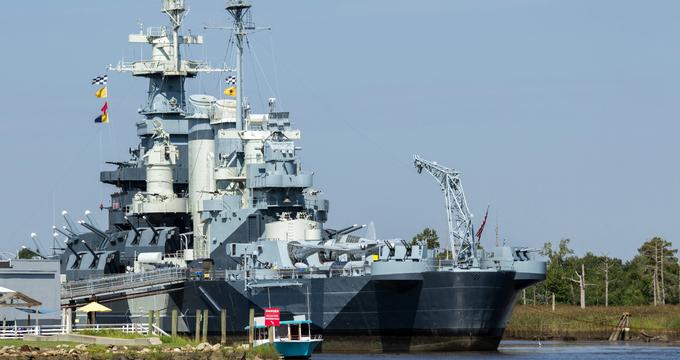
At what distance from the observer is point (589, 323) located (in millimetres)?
96812

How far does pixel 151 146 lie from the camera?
9856cm

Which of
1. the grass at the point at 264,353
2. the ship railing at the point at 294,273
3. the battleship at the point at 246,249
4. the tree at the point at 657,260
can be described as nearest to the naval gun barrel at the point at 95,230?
the battleship at the point at 246,249

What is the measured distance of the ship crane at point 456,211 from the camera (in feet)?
259

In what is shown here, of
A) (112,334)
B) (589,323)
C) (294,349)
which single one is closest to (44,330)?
(112,334)

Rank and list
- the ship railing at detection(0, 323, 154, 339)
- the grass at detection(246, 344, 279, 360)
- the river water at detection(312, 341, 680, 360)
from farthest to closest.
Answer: the river water at detection(312, 341, 680, 360)
the ship railing at detection(0, 323, 154, 339)
the grass at detection(246, 344, 279, 360)

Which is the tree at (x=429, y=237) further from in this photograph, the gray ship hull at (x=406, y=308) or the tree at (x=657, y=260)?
the gray ship hull at (x=406, y=308)

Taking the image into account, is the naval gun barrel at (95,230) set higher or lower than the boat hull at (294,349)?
higher

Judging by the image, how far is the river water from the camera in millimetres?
73562

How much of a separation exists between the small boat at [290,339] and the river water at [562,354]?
1.85 meters

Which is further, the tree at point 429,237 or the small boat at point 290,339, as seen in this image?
the tree at point 429,237

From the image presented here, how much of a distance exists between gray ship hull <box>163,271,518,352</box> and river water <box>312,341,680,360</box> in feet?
4.69

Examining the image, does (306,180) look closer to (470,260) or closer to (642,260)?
(470,260)

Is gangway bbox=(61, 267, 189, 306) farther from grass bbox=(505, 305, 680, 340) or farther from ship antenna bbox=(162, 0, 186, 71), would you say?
grass bbox=(505, 305, 680, 340)

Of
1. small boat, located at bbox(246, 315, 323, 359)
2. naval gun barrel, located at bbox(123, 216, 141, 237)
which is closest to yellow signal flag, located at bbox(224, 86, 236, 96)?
naval gun barrel, located at bbox(123, 216, 141, 237)
